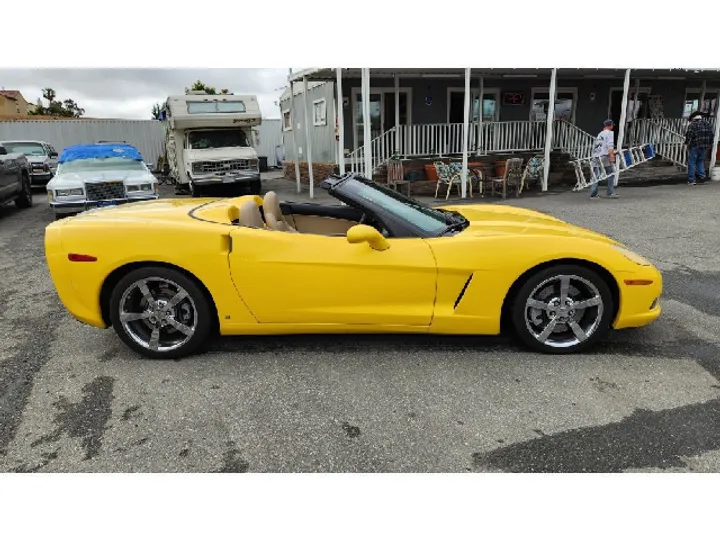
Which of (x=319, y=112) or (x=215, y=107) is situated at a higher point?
(x=319, y=112)

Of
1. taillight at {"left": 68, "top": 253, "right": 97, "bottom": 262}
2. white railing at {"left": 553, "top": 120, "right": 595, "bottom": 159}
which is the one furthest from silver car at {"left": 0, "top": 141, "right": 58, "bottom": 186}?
white railing at {"left": 553, "top": 120, "right": 595, "bottom": 159}

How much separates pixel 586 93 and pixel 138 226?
1732 cm

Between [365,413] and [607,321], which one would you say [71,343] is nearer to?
[365,413]

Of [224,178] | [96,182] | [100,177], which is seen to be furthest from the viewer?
[224,178]

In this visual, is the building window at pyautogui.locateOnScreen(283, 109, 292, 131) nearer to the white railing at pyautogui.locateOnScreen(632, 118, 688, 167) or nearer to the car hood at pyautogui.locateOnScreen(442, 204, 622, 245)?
the white railing at pyautogui.locateOnScreen(632, 118, 688, 167)

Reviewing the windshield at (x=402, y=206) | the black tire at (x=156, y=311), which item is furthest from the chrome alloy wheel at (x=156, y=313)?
the windshield at (x=402, y=206)

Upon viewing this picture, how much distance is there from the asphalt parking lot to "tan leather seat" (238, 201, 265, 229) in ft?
2.89

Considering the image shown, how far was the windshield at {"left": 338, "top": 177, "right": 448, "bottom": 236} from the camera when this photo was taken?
11.4 ft

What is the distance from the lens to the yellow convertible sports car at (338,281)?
10.4ft

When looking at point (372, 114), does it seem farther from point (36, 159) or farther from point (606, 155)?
point (36, 159)

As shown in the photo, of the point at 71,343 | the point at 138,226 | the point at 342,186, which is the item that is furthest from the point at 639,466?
the point at 71,343

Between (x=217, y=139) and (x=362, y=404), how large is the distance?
12467 millimetres

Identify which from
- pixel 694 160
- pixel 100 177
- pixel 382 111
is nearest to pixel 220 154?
pixel 100 177

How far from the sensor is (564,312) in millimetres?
3287
